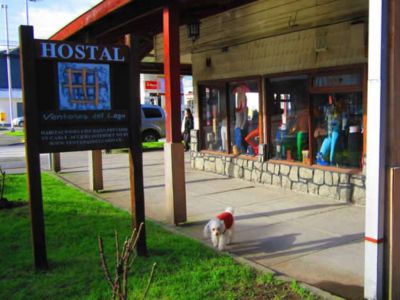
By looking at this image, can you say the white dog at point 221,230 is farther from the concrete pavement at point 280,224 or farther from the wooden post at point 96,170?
the wooden post at point 96,170

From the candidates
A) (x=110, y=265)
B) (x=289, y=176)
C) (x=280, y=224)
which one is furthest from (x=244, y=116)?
(x=110, y=265)

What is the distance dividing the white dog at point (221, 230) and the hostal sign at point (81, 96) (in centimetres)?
135

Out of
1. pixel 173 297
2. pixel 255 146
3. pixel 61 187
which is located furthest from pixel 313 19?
pixel 61 187

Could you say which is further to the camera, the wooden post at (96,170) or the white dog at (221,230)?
the wooden post at (96,170)

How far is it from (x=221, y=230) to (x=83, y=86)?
7.20 feet

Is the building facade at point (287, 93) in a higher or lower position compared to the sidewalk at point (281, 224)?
higher

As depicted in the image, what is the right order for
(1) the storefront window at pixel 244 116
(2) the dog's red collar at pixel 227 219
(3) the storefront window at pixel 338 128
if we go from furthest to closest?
(1) the storefront window at pixel 244 116 < (3) the storefront window at pixel 338 128 < (2) the dog's red collar at pixel 227 219

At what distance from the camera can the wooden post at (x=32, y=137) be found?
180 inches

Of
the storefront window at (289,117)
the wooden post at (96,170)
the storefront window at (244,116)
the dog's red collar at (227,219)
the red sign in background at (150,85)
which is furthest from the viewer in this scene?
the red sign in background at (150,85)

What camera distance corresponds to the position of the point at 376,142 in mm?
3480

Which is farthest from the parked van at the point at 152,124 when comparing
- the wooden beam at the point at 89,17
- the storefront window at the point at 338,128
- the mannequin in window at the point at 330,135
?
the mannequin in window at the point at 330,135

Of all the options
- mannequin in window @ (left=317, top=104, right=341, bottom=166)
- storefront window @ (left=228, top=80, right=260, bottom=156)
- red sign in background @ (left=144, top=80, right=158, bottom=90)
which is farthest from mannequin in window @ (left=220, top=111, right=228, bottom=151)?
red sign in background @ (left=144, top=80, right=158, bottom=90)

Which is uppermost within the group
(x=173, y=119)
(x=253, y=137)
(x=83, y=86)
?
(x=83, y=86)

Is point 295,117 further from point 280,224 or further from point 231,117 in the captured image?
point 280,224
